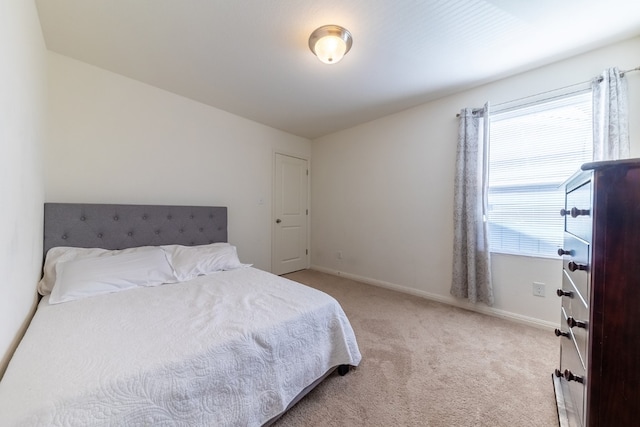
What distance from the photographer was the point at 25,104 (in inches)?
50.2

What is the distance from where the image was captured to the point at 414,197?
9.74 ft

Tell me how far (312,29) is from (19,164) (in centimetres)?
182

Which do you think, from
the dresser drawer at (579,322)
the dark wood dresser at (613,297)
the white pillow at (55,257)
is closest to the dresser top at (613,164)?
the dark wood dresser at (613,297)

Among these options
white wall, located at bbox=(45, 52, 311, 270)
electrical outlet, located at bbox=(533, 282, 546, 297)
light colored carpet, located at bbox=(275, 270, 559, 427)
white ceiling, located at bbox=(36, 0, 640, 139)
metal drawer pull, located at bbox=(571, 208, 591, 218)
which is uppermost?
white ceiling, located at bbox=(36, 0, 640, 139)

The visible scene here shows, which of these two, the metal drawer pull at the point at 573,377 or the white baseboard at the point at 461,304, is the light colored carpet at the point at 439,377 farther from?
the metal drawer pull at the point at 573,377

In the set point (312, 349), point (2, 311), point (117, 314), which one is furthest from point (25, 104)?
point (312, 349)

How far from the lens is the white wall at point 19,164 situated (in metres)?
0.97

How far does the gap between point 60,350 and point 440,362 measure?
207 cm

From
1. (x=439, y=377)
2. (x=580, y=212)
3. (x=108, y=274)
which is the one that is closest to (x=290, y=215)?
(x=108, y=274)

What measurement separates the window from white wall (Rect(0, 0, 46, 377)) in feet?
10.9

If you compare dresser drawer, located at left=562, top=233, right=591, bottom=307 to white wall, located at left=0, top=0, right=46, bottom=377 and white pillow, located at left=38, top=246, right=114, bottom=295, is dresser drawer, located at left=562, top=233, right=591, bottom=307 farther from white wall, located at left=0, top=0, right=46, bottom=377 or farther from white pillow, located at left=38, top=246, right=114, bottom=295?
white pillow, located at left=38, top=246, right=114, bottom=295

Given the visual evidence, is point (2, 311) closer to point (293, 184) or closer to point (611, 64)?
point (293, 184)

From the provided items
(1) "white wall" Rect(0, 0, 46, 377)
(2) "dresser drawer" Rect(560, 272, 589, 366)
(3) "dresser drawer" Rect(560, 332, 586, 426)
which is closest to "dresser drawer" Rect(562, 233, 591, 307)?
(2) "dresser drawer" Rect(560, 272, 589, 366)

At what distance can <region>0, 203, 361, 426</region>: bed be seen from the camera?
0.79m
